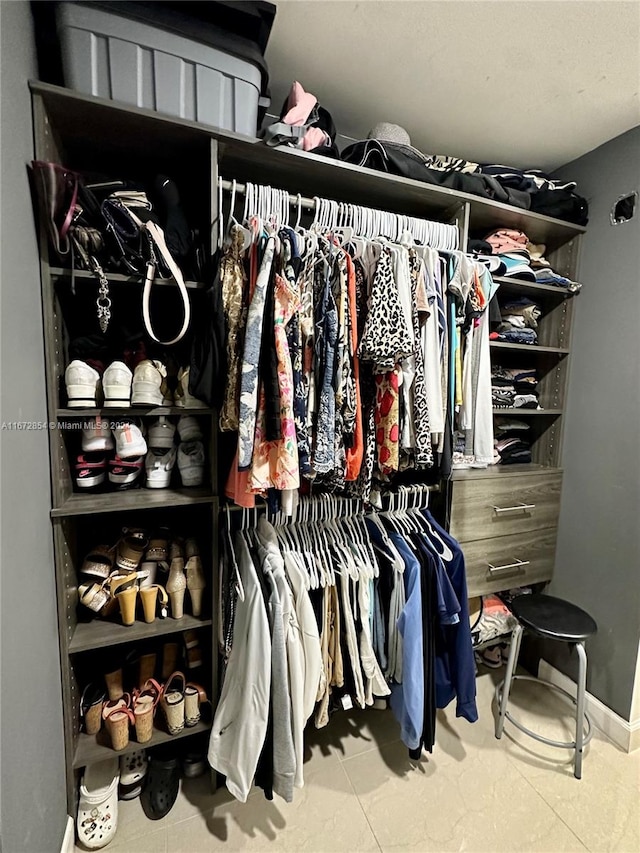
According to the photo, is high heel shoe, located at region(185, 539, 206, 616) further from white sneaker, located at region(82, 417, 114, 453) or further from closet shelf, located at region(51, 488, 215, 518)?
white sneaker, located at region(82, 417, 114, 453)

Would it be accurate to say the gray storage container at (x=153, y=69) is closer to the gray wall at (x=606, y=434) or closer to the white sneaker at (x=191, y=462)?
the white sneaker at (x=191, y=462)

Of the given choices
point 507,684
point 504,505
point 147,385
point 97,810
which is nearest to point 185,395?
point 147,385

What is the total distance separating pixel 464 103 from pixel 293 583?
1767 mm

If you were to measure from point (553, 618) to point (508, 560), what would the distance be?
0.92 ft

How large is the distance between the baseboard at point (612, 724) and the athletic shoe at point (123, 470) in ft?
6.94

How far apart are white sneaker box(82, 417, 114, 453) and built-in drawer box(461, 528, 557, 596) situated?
1.42 m

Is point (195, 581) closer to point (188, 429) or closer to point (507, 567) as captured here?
point (188, 429)

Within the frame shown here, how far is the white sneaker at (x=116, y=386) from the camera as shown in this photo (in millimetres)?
1067

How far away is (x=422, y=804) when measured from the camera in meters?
1.28

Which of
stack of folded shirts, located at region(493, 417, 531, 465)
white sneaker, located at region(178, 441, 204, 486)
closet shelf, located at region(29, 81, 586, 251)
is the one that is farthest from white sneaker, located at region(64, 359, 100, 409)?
stack of folded shirts, located at region(493, 417, 531, 465)

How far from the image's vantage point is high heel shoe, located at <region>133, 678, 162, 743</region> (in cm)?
118

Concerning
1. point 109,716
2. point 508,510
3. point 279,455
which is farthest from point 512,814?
point 279,455

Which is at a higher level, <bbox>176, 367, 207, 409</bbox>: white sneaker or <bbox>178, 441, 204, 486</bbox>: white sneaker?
<bbox>176, 367, 207, 409</bbox>: white sneaker

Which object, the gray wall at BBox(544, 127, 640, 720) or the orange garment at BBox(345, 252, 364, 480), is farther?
the gray wall at BBox(544, 127, 640, 720)
